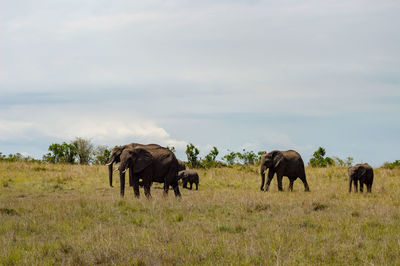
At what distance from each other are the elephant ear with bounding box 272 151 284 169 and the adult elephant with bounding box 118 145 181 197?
703 centimetres

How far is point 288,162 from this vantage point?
73.5 feet

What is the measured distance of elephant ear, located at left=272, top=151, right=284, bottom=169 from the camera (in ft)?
73.1

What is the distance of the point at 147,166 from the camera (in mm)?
16641

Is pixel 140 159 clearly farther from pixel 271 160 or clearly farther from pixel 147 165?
pixel 271 160

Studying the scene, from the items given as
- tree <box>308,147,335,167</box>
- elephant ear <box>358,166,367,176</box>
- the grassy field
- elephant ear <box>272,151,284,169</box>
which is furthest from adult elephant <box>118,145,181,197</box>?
tree <box>308,147,335,167</box>

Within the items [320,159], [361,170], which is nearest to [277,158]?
[361,170]

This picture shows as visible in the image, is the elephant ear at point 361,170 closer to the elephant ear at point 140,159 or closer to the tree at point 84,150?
the elephant ear at point 140,159

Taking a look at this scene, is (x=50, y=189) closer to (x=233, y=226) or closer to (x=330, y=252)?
(x=233, y=226)

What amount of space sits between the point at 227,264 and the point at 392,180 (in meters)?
21.4

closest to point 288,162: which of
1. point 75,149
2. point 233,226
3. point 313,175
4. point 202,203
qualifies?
point 313,175

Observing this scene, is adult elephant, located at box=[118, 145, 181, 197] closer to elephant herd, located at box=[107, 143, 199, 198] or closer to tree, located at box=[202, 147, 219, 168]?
elephant herd, located at box=[107, 143, 199, 198]

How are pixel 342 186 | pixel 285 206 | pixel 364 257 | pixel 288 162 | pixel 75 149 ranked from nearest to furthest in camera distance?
pixel 364 257 → pixel 285 206 → pixel 288 162 → pixel 342 186 → pixel 75 149

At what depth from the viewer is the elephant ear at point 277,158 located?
2228 centimetres

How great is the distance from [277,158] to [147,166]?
867 cm
